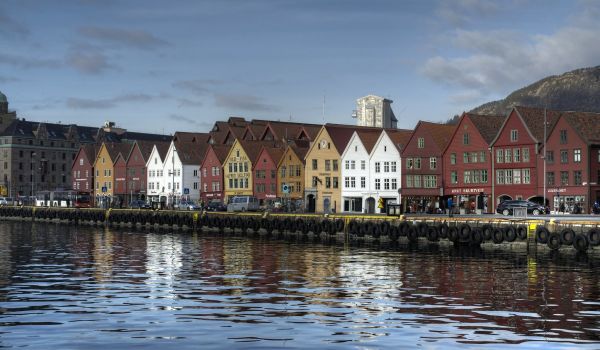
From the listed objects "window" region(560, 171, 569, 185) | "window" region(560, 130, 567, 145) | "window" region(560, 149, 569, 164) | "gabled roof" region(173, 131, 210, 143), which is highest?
"gabled roof" region(173, 131, 210, 143)

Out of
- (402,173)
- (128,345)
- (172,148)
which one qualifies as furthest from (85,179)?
(128,345)

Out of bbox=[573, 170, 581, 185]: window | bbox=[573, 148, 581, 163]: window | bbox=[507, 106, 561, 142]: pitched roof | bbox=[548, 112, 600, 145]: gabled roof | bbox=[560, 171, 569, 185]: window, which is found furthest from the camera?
bbox=[507, 106, 561, 142]: pitched roof

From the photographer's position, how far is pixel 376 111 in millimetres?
187375

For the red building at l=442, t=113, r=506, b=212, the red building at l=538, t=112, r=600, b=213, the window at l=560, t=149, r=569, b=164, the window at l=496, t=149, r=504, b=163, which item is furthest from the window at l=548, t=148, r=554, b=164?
the red building at l=442, t=113, r=506, b=212

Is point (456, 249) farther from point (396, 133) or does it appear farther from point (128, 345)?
point (396, 133)

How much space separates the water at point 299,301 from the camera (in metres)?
22.0

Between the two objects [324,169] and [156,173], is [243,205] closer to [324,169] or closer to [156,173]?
[324,169]

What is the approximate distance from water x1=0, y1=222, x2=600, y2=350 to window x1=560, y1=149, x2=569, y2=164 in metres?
49.8

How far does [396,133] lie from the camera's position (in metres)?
125

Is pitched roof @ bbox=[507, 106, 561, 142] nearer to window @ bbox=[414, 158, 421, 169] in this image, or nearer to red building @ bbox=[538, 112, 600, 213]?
red building @ bbox=[538, 112, 600, 213]

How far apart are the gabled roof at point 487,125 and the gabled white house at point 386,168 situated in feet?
45.0

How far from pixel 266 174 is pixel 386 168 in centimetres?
2482

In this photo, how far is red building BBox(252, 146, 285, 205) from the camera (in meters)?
136

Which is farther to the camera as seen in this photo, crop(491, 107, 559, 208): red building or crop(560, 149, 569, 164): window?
crop(491, 107, 559, 208): red building
